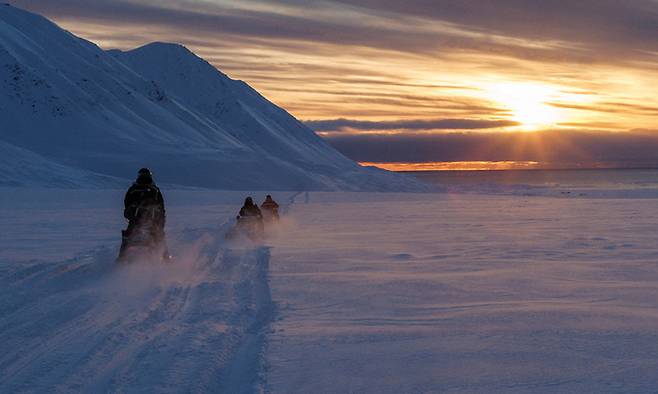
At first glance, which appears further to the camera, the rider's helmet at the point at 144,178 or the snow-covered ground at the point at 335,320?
the rider's helmet at the point at 144,178

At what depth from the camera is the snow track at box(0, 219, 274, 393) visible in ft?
18.4

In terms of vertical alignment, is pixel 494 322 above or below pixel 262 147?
below

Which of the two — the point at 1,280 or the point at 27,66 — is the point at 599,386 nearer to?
the point at 1,280

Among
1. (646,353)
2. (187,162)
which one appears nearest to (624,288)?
(646,353)

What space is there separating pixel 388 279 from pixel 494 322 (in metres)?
3.15

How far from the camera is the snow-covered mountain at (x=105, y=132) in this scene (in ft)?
348

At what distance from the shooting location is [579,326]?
23.5ft

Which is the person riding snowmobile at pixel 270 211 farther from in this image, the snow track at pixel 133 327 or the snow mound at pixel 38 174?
the snow mound at pixel 38 174

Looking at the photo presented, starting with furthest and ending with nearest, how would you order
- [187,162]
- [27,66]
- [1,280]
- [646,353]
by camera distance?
1. [27,66]
2. [187,162]
3. [1,280]
4. [646,353]

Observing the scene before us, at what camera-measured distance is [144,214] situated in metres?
12.4

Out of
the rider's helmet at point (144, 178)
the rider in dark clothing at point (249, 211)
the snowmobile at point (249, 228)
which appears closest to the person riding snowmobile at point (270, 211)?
the rider in dark clothing at point (249, 211)

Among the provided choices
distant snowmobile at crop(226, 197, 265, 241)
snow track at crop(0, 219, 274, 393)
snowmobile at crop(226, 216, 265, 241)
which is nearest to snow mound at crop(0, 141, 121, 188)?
distant snowmobile at crop(226, 197, 265, 241)

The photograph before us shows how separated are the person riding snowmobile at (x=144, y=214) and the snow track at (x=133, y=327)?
1.79 ft

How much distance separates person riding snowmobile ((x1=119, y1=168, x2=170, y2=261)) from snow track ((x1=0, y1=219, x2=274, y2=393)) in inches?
21.5
